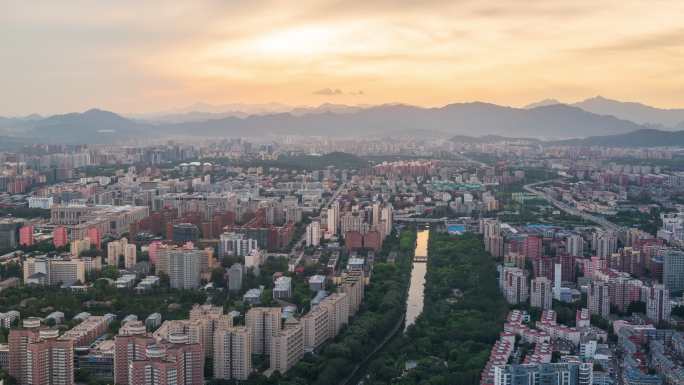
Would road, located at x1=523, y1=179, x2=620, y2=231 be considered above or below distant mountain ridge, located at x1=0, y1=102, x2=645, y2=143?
below

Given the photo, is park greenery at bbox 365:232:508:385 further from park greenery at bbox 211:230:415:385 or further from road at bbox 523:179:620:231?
road at bbox 523:179:620:231

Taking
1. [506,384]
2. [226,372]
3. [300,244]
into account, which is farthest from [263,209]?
[506,384]

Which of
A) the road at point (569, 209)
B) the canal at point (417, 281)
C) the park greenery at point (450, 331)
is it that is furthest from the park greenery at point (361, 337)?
the road at point (569, 209)

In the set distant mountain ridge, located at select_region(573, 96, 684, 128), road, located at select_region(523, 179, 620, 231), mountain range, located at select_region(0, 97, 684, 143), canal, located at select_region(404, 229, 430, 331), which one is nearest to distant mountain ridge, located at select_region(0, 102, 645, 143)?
mountain range, located at select_region(0, 97, 684, 143)

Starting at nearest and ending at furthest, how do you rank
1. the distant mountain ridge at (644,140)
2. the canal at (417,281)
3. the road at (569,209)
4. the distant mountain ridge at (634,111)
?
the canal at (417,281) < the road at (569,209) < the distant mountain ridge at (644,140) < the distant mountain ridge at (634,111)

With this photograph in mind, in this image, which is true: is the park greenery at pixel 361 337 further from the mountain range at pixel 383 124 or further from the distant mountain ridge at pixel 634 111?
the distant mountain ridge at pixel 634 111

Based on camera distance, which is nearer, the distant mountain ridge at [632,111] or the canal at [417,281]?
the canal at [417,281]

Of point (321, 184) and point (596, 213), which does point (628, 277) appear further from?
point (321, 184)
